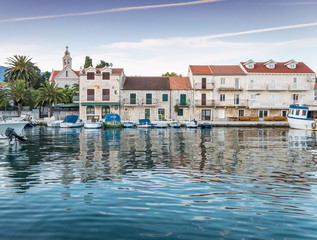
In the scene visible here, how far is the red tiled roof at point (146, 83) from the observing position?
52.9 metres

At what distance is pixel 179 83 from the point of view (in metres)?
54.7

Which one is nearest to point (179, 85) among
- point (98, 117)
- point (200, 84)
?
point (200, 84)

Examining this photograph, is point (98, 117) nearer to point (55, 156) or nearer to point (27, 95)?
point (27, 95)

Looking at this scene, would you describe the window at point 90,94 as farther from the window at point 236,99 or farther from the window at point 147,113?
the window at point 236,99

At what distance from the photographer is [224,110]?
52.7 m

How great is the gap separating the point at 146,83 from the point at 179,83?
6162 mm

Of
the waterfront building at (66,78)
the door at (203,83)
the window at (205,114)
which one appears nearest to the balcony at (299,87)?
the window at (205,114)

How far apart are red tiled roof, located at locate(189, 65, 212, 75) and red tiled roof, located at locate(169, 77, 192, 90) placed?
2.58 metres

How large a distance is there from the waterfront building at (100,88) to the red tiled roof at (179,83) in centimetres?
980

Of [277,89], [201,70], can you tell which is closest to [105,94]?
[201,70]

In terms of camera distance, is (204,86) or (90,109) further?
(90,109)

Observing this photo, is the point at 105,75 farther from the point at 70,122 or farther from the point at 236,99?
the point at 236,99

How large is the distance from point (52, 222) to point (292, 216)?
208 inches

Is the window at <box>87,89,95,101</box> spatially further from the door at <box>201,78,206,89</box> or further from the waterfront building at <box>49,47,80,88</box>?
the door at <box>201,78,206,89</box>
